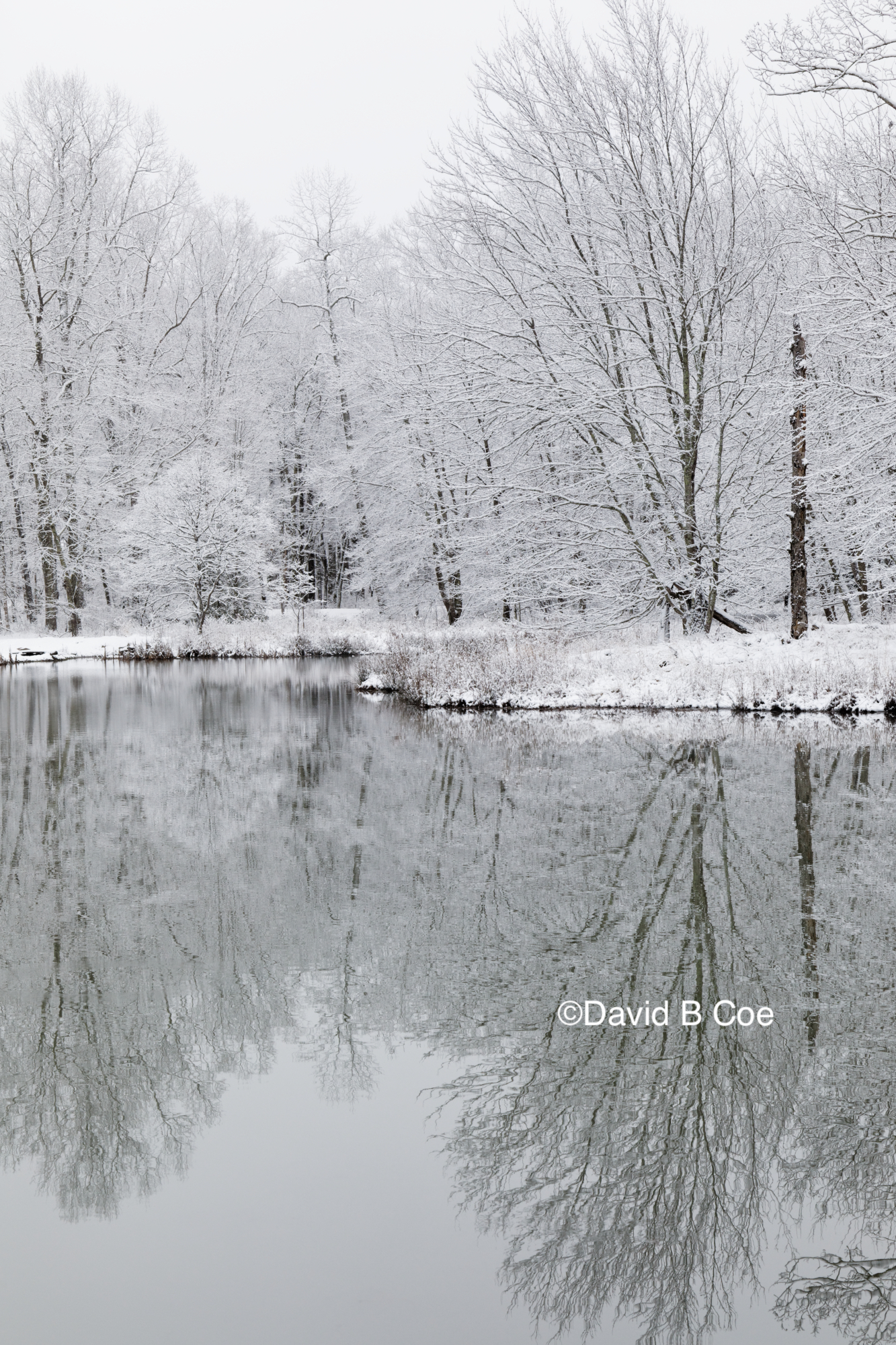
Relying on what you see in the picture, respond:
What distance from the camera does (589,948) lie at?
19.6 ft

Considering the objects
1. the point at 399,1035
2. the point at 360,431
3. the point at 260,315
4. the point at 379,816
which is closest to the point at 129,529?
the point at 360,431

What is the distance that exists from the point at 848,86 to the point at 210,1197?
651 inches

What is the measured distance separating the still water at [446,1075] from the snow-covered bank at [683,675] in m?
7.92

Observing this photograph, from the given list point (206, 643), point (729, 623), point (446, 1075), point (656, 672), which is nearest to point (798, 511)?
point (729, 623)

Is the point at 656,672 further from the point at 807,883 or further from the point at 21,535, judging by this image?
the point at 21,535

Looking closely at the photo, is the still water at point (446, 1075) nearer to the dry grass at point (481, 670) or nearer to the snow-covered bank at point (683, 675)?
the snow-covered bank at point (683, 675)

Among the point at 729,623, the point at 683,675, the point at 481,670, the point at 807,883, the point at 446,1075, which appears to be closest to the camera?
the point at 446,1075

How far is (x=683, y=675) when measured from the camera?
18.2 metres

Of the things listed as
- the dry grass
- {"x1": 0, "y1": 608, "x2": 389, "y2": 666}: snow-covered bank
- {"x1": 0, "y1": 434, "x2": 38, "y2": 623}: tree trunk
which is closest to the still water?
the dry grass

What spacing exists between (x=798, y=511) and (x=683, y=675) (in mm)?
4671

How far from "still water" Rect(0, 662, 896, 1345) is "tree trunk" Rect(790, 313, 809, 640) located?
10.8 m

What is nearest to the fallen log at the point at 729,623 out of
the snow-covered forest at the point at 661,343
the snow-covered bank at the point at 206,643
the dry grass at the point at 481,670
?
the snow-covered forest at the point at 661,343

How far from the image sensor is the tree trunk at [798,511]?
64.3ft

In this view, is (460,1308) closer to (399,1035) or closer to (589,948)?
(399,1035)
